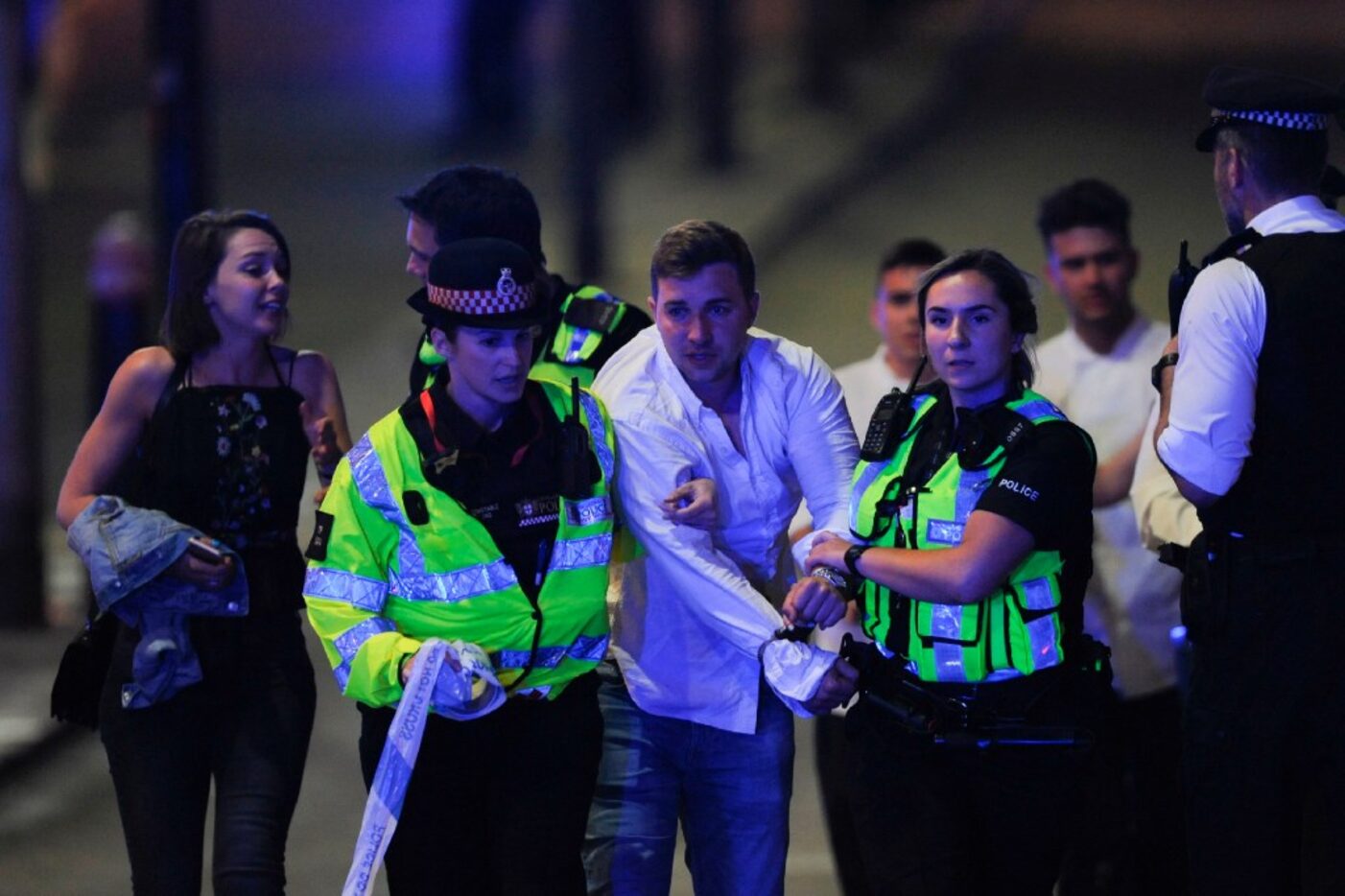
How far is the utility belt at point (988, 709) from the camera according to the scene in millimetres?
3828

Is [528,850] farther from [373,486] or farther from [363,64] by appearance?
[363,64]

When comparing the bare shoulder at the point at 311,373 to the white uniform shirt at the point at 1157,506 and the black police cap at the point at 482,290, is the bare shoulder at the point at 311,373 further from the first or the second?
the white uniform shirt at the point at 1157,506

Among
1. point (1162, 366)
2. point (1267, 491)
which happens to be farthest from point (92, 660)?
point (1267, 491)

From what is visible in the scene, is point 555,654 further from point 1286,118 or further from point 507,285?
point 1286,118

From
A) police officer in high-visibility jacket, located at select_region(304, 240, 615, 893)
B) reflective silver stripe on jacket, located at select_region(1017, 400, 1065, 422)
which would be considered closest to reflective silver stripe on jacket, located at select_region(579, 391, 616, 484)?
police officer in high-visibility jacket, located at select_region(304, 240, 615, 893)

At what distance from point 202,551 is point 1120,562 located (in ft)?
7.91

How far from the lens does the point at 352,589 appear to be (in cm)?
382

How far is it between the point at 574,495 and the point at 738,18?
13655mm

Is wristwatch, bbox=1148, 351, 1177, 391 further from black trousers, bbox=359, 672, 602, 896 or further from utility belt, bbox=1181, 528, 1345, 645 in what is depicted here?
black trousers, bbox=359, 672, 602, 896

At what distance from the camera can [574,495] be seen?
3.91 metres

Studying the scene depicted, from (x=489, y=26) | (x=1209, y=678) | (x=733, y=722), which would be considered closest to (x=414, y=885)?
(x=733, y=722)

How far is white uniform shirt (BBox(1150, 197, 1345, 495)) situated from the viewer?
379 cm

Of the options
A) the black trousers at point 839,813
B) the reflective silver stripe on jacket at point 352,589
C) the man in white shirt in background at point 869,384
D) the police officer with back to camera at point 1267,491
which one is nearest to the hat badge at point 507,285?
the reflective silver stripe on jacket at point 352,589

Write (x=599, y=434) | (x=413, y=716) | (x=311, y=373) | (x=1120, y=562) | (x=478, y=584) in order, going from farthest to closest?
(x=1120, y=562), (x=311, y=373), (x=599, y=434), (x=478, y=584), (x=413, y=716)
